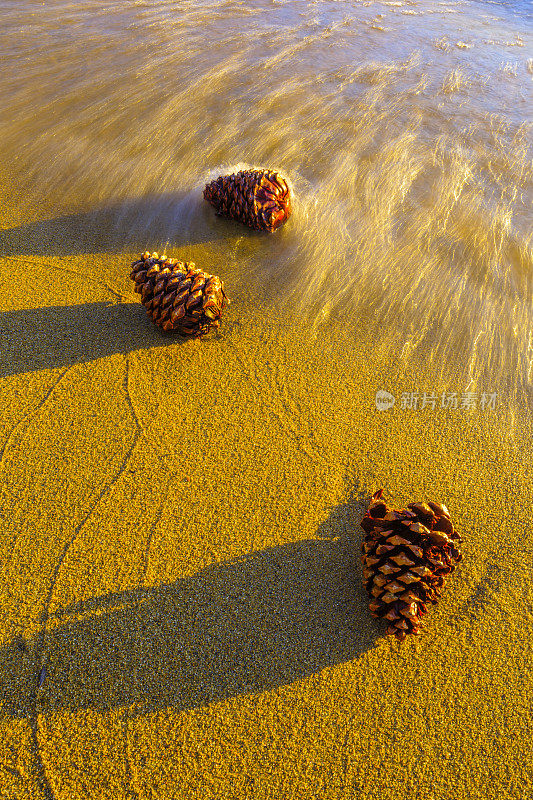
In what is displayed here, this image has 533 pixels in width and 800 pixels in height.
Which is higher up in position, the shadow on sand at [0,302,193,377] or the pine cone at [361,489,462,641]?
the shadow on sand at [0,302,193,377]

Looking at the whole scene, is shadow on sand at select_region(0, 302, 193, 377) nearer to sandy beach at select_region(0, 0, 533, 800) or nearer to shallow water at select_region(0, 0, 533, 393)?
sandy beach at select_region(0, 0, 533, 800)

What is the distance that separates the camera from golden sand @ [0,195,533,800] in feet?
5.17

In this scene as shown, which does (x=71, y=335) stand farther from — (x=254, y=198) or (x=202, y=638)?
(x=202, y=638)

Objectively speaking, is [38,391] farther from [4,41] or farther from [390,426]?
[4,41]

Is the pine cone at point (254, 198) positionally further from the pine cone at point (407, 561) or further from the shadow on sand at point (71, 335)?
the pine cone at point (407, 561)

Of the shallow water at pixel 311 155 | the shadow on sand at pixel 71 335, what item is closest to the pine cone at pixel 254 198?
the shallow water at pixel 311 155

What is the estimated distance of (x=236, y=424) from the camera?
243 cm

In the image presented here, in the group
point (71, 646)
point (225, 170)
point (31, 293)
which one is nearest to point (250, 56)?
point (225, 170)

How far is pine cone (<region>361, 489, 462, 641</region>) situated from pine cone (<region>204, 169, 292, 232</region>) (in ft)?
7.71

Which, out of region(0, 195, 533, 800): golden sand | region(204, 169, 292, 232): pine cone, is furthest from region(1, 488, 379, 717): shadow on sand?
region(204, 169, 292, 232): pine cone

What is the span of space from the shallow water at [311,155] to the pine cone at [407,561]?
1.09m

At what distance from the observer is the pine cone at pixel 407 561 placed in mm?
1801

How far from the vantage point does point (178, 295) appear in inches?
106

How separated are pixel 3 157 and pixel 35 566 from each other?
12.0ft
